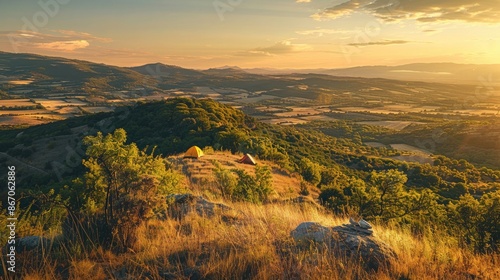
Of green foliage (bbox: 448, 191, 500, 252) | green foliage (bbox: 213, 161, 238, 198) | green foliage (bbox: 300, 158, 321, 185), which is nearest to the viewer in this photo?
green foliage (bbox: 448, 191, 500, 252)

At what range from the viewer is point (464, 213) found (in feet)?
43.7

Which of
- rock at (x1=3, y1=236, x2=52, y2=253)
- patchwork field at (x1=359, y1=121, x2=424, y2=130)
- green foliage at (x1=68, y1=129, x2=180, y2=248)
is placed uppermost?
green foliage at (x1=68, y1=129, x2=180, y2=248)

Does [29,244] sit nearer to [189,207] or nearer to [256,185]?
[189,207]

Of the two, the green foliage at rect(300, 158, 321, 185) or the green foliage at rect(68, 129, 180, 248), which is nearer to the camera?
the green foliage at rect(68, 129, 180, 248)

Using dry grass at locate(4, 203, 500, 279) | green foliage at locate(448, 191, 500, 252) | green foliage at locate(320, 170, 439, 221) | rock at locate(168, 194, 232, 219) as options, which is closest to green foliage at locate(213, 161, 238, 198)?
rock at locate(168, 194, 232, 219)

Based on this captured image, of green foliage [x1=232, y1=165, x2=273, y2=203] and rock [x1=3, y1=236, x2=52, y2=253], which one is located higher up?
rock [x1=3, y1=236, x2=52, y2=253]

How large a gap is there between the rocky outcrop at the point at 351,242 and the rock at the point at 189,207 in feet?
8.85

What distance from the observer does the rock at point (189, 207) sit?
25.8 ft

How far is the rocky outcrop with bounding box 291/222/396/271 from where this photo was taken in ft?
17.7

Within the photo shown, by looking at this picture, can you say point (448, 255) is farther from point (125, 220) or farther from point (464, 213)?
point (464, 213)

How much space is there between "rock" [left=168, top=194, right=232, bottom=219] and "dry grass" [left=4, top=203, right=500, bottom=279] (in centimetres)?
161

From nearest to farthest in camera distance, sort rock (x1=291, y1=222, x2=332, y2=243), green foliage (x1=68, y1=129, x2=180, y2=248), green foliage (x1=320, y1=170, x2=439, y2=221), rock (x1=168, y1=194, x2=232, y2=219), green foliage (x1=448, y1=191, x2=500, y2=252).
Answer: green foliage (x1=68, y1=129, x2=180, y2=248) → rock (x1=291, y1=222, x2=332, y2=243) → rock (x1=168, y1=194, x2=232, y2=219) → green foliage (x1=448, y1=191, x2=500, y2=252) → green foliage (x1=320, y1=170, x2=439, y2=221)

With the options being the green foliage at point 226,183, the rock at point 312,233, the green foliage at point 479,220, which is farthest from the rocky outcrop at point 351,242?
the green foliage at point 226,183

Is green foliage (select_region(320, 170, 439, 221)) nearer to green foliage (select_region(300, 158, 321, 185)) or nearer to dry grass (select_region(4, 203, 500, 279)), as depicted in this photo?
dry grass (select_region(4, 203, 500, 279))
